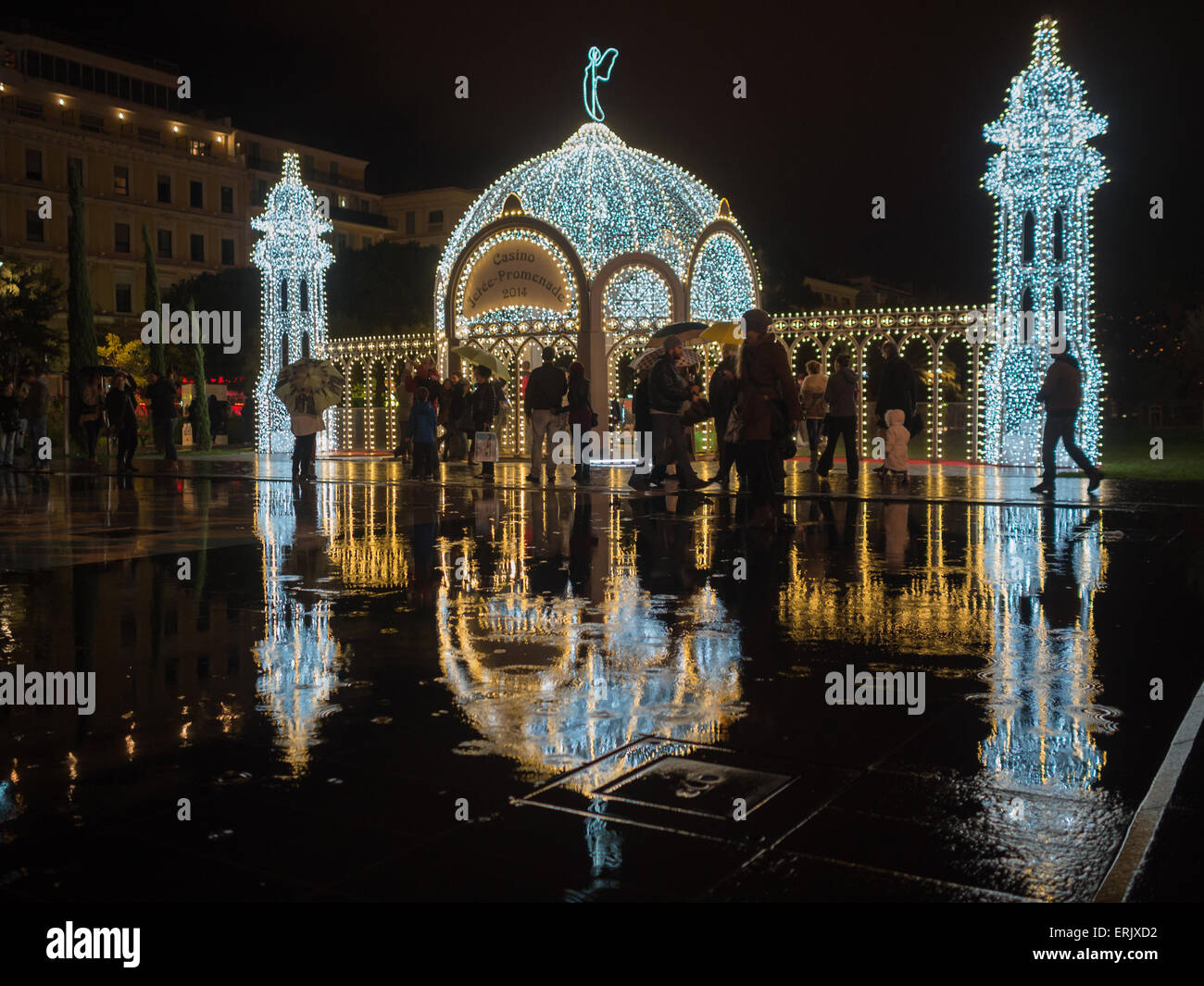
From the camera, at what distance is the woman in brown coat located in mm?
11117

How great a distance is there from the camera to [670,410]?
1431cm

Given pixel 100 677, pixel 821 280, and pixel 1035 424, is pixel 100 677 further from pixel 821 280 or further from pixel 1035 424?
pixel 821 280

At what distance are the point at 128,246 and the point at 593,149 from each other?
50985mm

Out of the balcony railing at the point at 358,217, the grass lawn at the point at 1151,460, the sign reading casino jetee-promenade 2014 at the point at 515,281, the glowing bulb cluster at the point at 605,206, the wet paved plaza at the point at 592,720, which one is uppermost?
the balcony railing at the point at 358,217

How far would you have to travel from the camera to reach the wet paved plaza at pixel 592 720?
295 cm

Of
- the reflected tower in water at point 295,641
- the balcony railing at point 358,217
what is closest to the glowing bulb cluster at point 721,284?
the reflected tower in water at point 295,641

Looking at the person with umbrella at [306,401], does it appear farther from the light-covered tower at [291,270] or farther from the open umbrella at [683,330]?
the light-covered tower at [291,270]

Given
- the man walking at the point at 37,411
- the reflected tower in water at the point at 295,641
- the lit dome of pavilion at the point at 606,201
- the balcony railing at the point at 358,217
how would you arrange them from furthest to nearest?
1. the balcony railing at the point at 358,217
2. the lit dome of pavilion at the point at 606,201
3. the man walking at the point at 37,411
4. the reflected tower in water at the point at 295,641

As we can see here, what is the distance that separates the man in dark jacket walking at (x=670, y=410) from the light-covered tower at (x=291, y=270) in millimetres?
12942

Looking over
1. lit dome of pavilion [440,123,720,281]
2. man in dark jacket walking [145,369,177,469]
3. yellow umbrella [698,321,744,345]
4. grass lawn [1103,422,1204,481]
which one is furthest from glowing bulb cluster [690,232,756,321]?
man in dark jacket walking [145,369,177,469]

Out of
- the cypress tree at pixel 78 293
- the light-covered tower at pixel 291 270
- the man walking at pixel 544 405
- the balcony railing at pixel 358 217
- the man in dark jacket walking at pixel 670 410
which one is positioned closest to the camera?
the man in dark jacket walking at pixel 670 410

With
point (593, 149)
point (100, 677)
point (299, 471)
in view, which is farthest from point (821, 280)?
point (100, 677)

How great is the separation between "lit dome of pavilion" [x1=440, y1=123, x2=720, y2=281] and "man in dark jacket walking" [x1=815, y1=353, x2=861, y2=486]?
18.9ft

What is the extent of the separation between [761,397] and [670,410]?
3091mm
